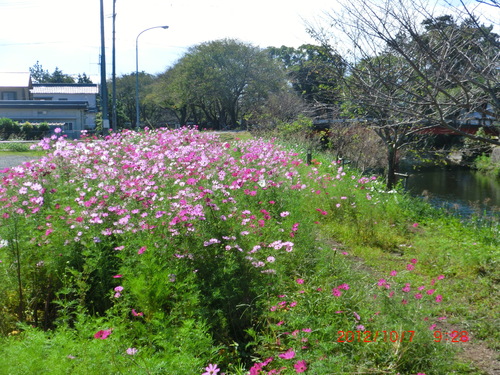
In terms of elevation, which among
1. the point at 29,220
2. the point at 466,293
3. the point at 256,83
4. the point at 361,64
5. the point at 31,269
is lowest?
the point at 466,293

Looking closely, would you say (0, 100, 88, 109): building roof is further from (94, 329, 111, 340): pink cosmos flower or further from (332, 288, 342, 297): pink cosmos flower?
(94, 329, 111, 340): pink cosmos flower

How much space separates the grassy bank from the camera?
Result: 3100 millimetres

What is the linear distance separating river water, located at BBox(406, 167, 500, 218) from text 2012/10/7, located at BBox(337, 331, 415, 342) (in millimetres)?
14668

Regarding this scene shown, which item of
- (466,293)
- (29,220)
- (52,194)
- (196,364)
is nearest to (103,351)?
(196,364)

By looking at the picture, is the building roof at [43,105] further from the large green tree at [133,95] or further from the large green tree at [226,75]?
the large green tree at [133,95]

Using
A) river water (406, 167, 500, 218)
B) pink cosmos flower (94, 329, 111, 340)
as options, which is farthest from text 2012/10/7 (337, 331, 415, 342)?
river water (406, 167, 500, 218)

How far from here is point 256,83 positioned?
4434 centimetres

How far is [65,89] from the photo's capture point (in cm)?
6022

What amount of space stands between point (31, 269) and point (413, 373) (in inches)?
116

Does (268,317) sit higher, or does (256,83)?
(256,83)

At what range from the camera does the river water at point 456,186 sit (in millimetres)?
19141

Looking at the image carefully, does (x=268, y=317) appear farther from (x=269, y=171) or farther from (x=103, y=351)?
(x=269, y=171)

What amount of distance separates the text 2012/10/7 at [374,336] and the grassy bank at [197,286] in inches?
0.5

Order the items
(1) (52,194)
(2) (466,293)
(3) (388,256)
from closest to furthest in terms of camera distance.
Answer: (2) (466,293) < (1) (52,194) < (3) (388,256)
